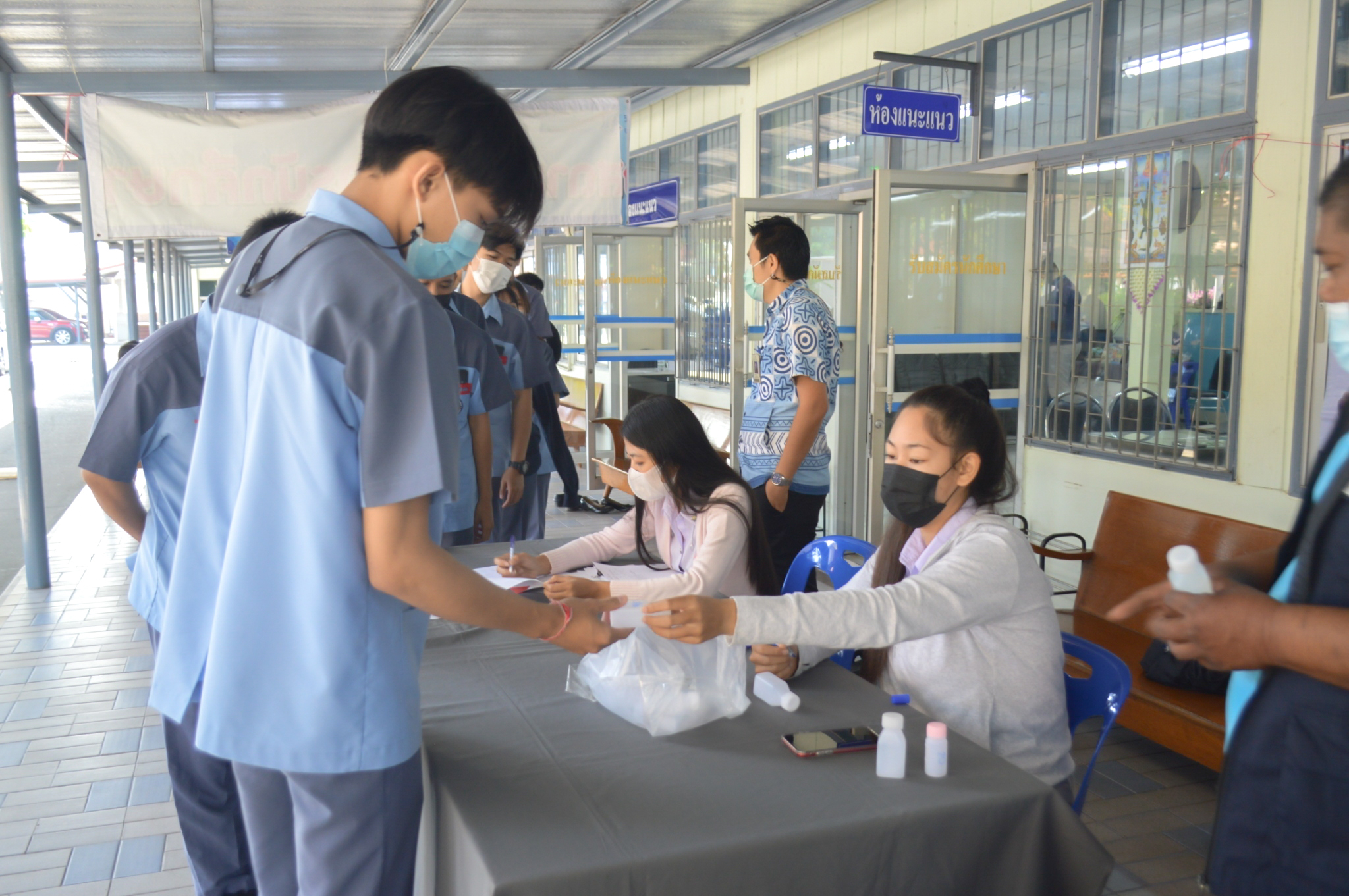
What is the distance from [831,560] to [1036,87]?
10.5ft

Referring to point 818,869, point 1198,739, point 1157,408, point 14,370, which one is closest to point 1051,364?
point 1157,408

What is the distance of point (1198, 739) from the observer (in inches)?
98.9

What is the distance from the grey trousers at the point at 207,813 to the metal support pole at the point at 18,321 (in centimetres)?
→ 327

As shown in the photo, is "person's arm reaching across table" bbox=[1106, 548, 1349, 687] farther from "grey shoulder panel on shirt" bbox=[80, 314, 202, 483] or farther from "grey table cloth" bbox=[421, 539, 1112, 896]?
"grey shoulder panel on shirt" bbox=[80, 314, 202, 483]

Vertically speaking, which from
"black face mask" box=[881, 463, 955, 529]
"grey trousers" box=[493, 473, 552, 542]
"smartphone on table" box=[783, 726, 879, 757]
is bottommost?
"grey trousers" box=[493, 473, 552, 542]

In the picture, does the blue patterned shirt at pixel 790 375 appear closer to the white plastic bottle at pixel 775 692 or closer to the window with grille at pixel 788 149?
the white plastic bottle at pixel 775 692

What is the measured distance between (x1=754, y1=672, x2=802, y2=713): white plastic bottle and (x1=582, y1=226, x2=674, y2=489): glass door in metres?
5.03

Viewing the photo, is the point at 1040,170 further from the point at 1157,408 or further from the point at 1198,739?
the point at 1198,739

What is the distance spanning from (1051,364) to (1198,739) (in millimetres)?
2487

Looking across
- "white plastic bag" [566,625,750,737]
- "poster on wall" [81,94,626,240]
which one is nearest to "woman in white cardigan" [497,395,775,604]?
"white plastic bag" [566,625,750,737]

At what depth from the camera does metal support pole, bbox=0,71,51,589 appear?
14.8 ft

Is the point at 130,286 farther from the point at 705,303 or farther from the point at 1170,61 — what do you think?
the point at 1170,61

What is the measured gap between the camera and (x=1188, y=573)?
40.6 inches

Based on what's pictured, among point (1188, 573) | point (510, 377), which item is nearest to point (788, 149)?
point (510, 377)
